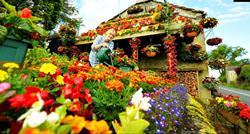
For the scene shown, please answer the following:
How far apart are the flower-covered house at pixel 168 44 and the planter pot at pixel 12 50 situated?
6.82 m

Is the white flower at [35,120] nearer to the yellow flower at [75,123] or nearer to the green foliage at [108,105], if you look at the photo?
the yellow flower at [75,123]

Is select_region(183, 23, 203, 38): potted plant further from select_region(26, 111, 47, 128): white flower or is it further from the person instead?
select_region(26, 111, 47, 128): white flower

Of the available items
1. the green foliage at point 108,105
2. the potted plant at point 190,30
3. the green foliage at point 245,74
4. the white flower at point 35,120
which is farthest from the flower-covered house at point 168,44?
the green foliage at point 245,74

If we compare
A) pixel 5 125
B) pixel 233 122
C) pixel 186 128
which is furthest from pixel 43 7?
pixel 5 125

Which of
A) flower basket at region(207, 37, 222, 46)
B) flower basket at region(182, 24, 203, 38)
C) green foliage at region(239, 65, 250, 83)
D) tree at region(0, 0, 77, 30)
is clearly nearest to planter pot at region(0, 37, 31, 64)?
flower basket at region(182, 24, 203, 38)

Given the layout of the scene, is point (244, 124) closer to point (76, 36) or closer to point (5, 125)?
point (5, 125)

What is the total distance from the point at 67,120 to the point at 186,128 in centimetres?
215

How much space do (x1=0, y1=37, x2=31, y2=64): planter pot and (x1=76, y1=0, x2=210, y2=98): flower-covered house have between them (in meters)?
6.82

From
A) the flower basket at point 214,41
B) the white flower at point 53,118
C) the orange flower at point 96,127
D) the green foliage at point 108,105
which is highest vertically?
the flower basket at point 214,41

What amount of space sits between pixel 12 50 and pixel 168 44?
23.1 ft

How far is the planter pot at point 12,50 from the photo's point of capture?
190 centimetres

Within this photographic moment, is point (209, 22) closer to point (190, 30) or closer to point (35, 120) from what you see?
point (190, 30)

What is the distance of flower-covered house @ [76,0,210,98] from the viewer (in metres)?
8.49

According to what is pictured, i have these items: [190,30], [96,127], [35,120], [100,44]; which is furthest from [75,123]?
[190,30]
